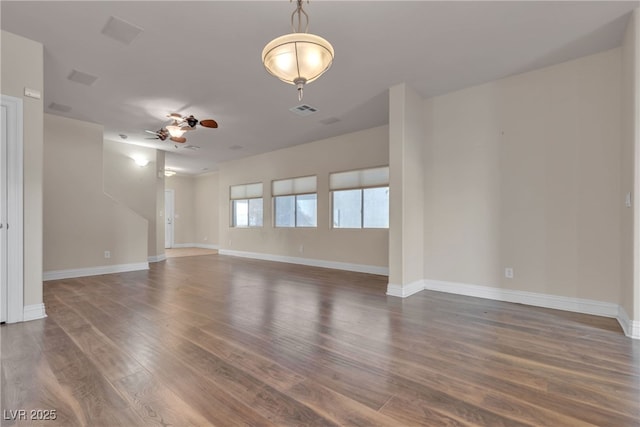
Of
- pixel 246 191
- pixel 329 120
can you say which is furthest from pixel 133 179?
pixel 329 120

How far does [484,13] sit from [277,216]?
626 cm

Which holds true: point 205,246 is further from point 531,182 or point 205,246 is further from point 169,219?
point 531,182

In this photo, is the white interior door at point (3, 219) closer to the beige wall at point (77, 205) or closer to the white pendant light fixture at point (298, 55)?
the beige wall at point (77, 205)

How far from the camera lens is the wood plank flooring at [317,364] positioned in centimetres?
156

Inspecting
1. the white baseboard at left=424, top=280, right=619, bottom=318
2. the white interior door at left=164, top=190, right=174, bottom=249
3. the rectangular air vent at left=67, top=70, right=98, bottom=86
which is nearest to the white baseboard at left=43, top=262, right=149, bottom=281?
the rectangular air vent at left=67, top=70, right=98, bottom=86

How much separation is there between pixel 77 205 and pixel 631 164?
7773 millimetres

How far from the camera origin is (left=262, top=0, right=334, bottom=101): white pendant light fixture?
1.99 m

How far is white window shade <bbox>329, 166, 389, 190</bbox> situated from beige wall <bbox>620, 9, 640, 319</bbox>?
3.35 metres

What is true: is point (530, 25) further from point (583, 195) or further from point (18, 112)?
point (18, 112)

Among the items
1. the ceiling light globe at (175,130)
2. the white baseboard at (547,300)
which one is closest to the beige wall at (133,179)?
the ceiling light globe at (175,130)

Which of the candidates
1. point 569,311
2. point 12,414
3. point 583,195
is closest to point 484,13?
point 583,195

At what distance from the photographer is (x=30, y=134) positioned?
2980mm

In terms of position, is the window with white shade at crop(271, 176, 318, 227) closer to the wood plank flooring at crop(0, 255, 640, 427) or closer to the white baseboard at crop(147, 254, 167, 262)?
the white baseboard at crop(147, 254, 167, 262)

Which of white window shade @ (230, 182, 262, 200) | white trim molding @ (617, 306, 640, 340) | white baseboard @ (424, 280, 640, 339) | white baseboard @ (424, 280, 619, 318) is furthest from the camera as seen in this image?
white window shade @ (230, 182, 262, 200)
